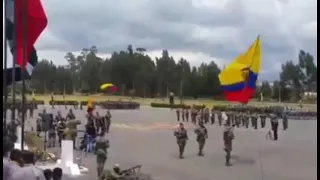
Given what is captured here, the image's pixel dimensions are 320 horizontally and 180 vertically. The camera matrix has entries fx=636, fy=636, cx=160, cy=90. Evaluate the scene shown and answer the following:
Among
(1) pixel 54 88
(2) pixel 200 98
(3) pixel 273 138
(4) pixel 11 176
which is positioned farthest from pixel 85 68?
(4) pixel 11 176

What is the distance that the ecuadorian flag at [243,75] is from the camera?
19.2m

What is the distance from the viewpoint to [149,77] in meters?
97.6

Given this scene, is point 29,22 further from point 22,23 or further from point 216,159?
point 216,159

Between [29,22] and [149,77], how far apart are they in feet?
282

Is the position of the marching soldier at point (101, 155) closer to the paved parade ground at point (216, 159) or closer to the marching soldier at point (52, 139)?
the paved parade ground at point (216, 159)

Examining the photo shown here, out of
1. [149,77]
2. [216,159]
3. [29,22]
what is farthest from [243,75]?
[149,77]

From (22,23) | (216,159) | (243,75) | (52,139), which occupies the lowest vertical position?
(216,159)

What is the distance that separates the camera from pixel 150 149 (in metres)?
20.4

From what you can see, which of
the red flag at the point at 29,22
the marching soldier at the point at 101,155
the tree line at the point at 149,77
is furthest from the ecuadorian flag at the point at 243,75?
the tree line at the point at 149,77

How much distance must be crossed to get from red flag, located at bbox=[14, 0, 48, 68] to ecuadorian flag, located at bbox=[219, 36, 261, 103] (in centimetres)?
824

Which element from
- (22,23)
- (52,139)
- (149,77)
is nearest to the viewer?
(22,23)

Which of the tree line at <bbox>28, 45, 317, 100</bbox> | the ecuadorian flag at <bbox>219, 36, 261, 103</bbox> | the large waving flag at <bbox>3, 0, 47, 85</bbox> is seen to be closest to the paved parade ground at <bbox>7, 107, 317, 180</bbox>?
the ecuadorian flag at <bbox>219, 36, 261, 103</bbox>

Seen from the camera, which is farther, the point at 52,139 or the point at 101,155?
the point at 52,139

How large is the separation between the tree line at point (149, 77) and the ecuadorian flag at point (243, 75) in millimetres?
63377
